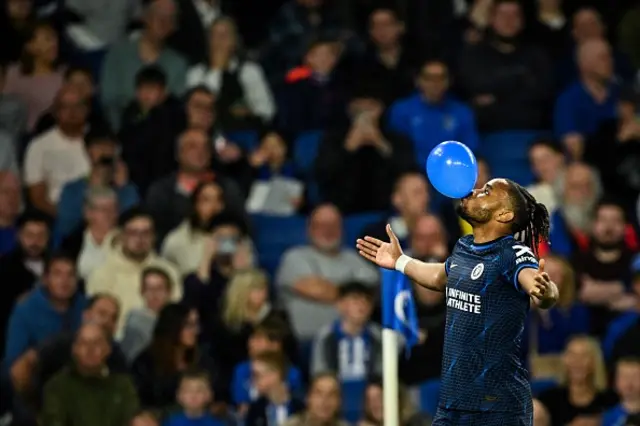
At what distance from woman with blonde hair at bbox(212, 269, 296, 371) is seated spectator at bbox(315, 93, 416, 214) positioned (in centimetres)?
152

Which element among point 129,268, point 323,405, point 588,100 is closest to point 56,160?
point 129,268

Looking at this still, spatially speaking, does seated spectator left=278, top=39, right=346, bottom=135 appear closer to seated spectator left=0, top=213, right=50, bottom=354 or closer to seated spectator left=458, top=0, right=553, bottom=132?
seated spectator left=458, top=0, right=553, bottom=132

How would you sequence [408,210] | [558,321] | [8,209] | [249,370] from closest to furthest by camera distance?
[249,370] < [558,321] < [408,210] < [8,209]

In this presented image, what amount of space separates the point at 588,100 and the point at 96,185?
425 centimetres

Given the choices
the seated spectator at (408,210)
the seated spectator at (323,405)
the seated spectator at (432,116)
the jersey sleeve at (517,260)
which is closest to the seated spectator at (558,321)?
the seated spectator at (408,210)

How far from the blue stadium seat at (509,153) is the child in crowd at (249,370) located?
3035 mm

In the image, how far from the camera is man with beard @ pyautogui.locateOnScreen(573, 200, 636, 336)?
11.5m

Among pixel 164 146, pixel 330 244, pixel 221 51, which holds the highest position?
pixel 221 51

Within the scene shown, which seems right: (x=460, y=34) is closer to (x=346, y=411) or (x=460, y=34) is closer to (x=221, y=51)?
(x=221, y=51)

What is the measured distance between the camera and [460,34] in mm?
13867

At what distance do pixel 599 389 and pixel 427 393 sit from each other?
1221mm

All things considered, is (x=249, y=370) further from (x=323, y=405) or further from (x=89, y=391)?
(x=89, y=391)

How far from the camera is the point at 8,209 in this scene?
11.9 metres

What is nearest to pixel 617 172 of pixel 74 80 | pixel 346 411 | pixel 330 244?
pixel 330 244
